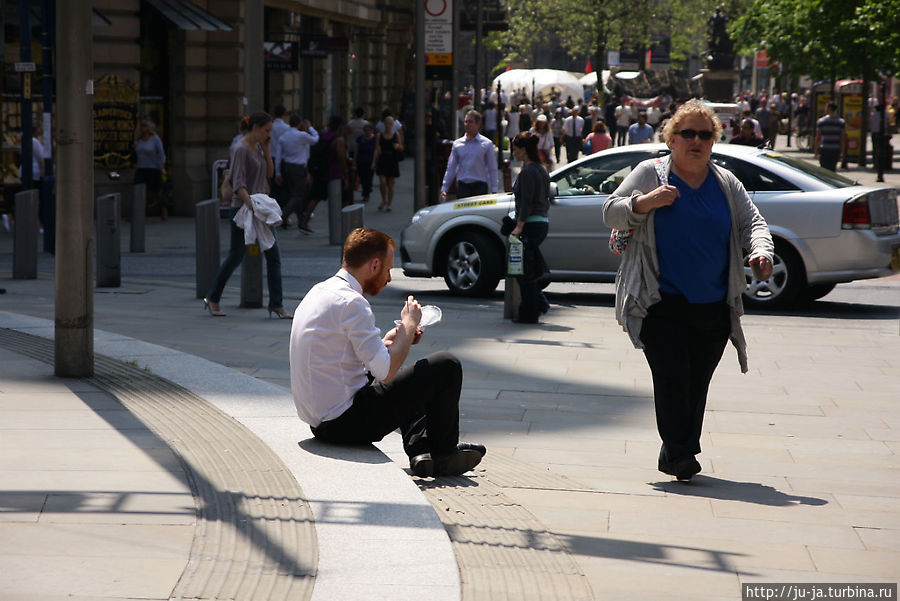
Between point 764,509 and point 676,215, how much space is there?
1285 mm

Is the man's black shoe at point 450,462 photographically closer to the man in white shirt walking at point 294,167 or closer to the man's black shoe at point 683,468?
the man's black shoe at point 683,468

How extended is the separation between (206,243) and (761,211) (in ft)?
16.5

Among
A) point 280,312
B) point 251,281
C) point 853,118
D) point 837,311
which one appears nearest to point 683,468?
point 280,312

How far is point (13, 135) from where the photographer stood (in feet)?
68.5

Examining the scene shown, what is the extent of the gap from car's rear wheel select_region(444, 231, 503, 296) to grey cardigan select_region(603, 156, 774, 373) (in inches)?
278

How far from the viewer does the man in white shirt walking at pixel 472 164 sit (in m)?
16.0

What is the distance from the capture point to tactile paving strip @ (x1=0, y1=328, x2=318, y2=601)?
4113mm

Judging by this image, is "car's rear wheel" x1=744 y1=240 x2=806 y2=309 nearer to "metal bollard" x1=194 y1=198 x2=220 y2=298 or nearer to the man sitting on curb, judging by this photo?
"metal bollard" x1=194 y1=198 x2=220 y2=298

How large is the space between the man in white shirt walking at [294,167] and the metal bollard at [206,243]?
22.7 feet

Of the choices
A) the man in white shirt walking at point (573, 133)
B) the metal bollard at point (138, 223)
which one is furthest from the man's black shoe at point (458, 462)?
the man in white shirt walking at point (573, 133)

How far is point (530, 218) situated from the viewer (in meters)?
11.1

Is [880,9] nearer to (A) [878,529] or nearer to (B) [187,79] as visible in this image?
(B) [187,79]

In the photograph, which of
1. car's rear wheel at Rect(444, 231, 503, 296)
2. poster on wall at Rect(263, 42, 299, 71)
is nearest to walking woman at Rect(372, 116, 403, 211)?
poster on wall at Rect(263, 42, 299, 71)

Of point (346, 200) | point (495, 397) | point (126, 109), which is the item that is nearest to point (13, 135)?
point (126, 109)
